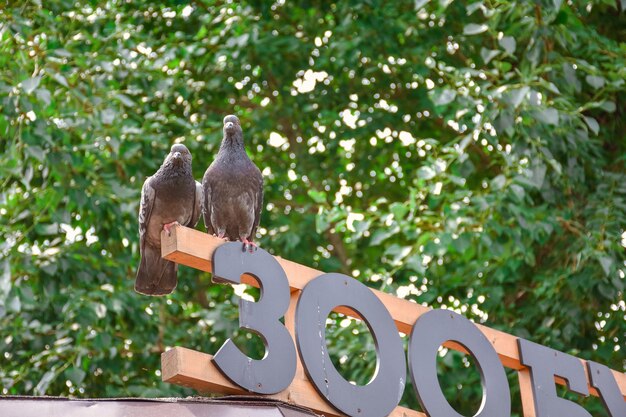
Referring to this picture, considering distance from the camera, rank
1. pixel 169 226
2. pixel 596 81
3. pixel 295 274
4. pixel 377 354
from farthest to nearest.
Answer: pixel 596 81, pixel 169 226, pixel 377 354, pixel 295 274

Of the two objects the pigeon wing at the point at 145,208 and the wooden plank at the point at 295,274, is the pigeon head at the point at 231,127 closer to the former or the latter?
the pigeon wing at the point at 145,208

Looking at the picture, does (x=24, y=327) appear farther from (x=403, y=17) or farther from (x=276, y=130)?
(x=403, y=17)

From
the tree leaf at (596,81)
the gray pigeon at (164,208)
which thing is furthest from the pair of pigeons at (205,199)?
the tree leaf at (596,81)

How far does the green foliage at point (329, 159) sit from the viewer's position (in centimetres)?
720

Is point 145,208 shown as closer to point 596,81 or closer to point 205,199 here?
point 205,199

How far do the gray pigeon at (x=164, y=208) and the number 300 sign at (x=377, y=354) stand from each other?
38.2 inches

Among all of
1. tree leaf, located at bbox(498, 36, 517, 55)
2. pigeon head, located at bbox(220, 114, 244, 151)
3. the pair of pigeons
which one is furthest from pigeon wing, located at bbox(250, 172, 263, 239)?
tree leaf, located at bbox(498, 36, 517, 55)

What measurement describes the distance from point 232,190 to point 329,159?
416cm

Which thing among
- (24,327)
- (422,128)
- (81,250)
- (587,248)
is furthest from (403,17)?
(24,327)

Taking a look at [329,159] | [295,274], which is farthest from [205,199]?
[329,159]

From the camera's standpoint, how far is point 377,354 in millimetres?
4777

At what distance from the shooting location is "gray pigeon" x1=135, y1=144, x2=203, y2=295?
5332 mm

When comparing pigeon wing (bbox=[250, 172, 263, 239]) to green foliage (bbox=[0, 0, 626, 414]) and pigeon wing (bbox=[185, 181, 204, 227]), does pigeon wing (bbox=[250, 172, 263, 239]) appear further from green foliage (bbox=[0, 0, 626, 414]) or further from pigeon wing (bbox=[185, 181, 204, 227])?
green foliage (bbox=[0, 0, 626, 414])

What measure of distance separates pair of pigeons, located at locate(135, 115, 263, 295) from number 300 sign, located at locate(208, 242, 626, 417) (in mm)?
761
